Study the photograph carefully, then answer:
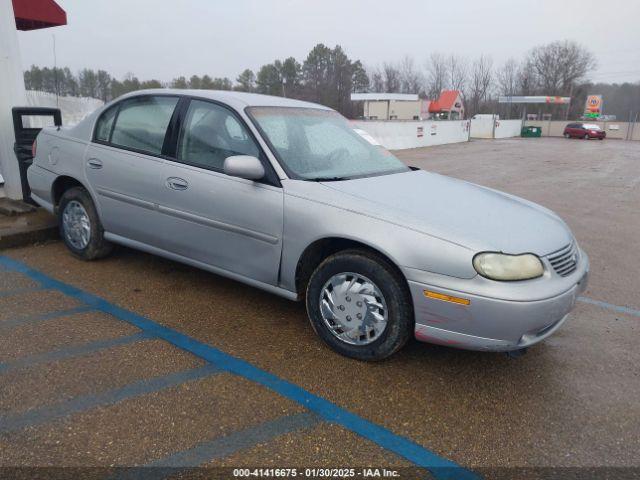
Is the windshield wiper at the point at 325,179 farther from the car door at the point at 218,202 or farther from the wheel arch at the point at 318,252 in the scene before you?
the wheel arch at the point at 318,252

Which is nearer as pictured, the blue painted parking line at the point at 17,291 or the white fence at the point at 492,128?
the blue painted parking line at the point at 17,291

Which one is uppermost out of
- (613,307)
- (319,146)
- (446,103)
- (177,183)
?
(446,103)

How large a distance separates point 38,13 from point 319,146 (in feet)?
20.8

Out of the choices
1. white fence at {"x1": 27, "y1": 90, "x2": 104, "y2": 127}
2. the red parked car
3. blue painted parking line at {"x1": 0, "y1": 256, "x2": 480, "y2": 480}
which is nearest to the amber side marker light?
blue painted parking line at {"x1": 0, "y1": 256, "x2": 480, "y2": 480}

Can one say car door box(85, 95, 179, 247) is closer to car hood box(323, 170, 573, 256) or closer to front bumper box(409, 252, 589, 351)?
car hood box(323, 170, 573, 256)

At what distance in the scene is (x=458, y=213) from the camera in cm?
304

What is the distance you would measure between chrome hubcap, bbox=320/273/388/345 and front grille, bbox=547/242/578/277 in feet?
3.32

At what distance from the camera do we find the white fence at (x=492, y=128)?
41356 mm

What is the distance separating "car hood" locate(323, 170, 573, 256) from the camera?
2.78m

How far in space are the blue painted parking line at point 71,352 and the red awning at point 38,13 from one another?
6377 mm

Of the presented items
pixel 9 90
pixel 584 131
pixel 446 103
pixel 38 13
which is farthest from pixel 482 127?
pixel 9 90

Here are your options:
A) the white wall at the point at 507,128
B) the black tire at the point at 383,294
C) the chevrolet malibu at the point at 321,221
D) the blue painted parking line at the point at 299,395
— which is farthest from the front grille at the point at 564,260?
the white wall at the point at 507,128

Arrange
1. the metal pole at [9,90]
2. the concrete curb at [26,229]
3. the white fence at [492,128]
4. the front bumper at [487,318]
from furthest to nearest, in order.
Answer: the white fence at [492,128]
the metal pole at [9,90]
the concrete curb at [26,229]
the front bumper at [487,318]

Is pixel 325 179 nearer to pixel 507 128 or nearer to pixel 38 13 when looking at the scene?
pixel 38 13
